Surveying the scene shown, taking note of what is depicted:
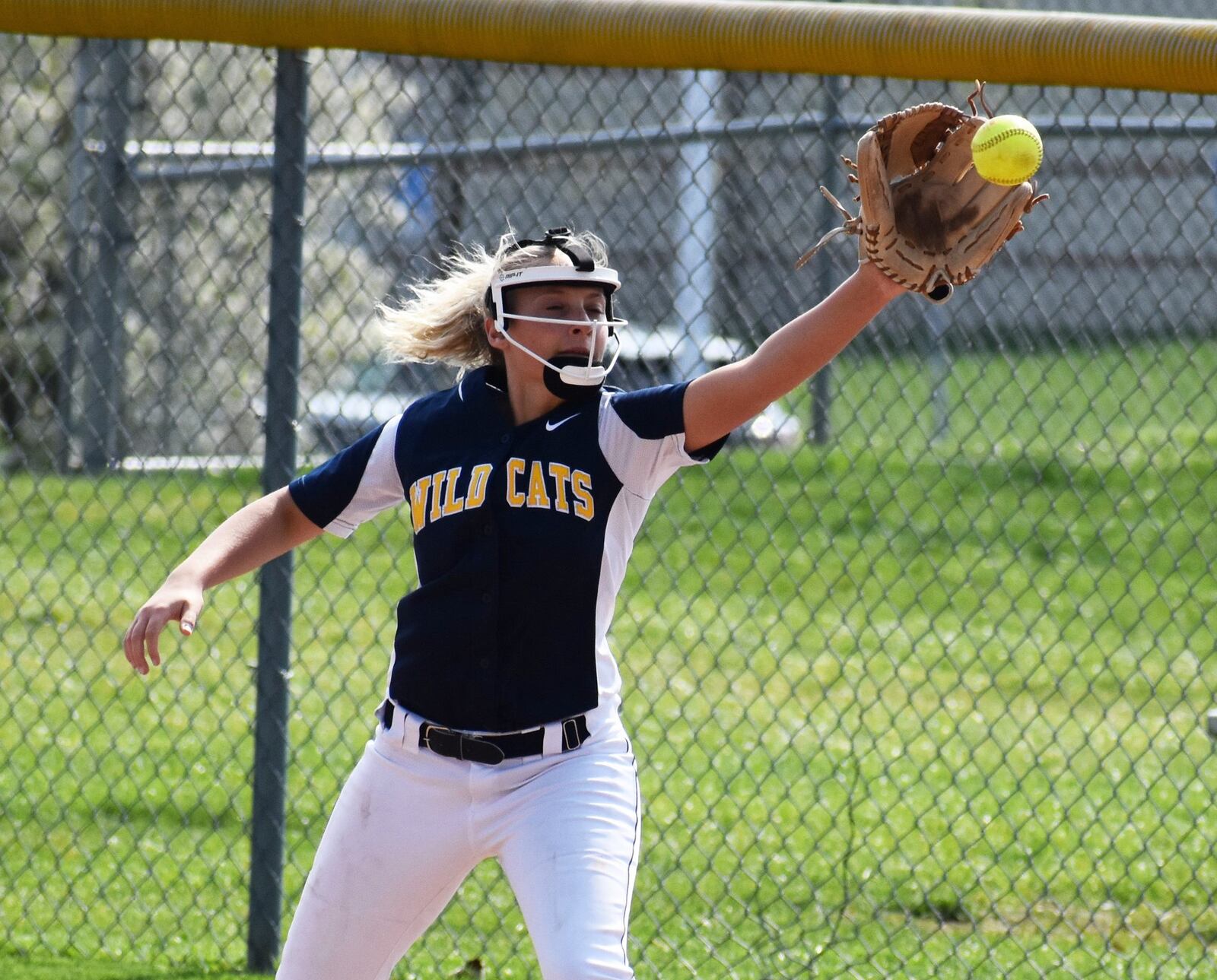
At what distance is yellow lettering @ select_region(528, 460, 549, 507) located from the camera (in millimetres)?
2766

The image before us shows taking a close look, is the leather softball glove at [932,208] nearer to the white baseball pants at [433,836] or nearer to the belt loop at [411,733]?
the white baseball pants at [433,836]

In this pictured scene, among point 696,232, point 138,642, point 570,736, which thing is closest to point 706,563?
point 696,232

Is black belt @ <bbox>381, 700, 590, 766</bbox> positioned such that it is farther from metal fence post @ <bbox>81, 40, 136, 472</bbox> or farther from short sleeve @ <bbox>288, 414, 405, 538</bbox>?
metal fence post @ <bbox>81, 40, 136, 472</bbox>

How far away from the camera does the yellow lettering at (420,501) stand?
2879mm

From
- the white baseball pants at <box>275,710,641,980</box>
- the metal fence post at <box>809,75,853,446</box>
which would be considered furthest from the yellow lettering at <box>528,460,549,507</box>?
the metal fence post at <box>809,75,853,446</box>

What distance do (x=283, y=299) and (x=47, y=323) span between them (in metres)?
7.39

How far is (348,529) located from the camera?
10.2 feet

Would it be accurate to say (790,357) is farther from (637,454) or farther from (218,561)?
(218,561)

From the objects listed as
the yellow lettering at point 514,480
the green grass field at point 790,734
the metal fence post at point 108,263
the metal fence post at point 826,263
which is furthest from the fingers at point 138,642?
the metal fence post at point 108,263

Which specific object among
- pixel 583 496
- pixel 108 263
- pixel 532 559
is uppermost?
pixel 108 263

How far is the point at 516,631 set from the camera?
276 centimetres

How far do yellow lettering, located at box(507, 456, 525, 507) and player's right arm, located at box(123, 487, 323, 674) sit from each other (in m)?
0.48

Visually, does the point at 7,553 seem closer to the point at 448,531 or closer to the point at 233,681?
the point at 233,681

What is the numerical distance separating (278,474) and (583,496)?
1.29 metres
